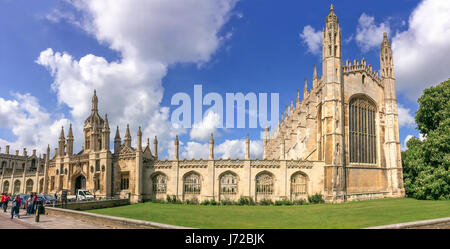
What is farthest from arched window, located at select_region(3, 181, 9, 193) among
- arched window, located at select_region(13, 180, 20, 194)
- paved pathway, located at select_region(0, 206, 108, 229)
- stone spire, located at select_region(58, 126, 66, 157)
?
paved pathway, located at select_region(0, 206, 108, 229)

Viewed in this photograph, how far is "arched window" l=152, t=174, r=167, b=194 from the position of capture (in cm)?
3100

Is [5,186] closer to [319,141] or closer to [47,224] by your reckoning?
[47,224]

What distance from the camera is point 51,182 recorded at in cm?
3869

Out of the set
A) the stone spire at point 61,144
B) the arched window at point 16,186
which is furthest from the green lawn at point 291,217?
the arched window at point 16,186

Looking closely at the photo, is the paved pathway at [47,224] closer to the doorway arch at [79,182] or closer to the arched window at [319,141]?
the doorway arch at [79,182]

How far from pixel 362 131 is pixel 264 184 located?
15.7 meters

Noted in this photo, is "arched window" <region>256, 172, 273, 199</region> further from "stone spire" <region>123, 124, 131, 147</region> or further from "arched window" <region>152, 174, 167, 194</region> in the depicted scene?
"stone spire" <region>123, 124, 131, 147</region>

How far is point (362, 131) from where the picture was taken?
36094mm

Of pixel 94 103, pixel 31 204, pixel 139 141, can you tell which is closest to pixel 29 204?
pixel 31 204
